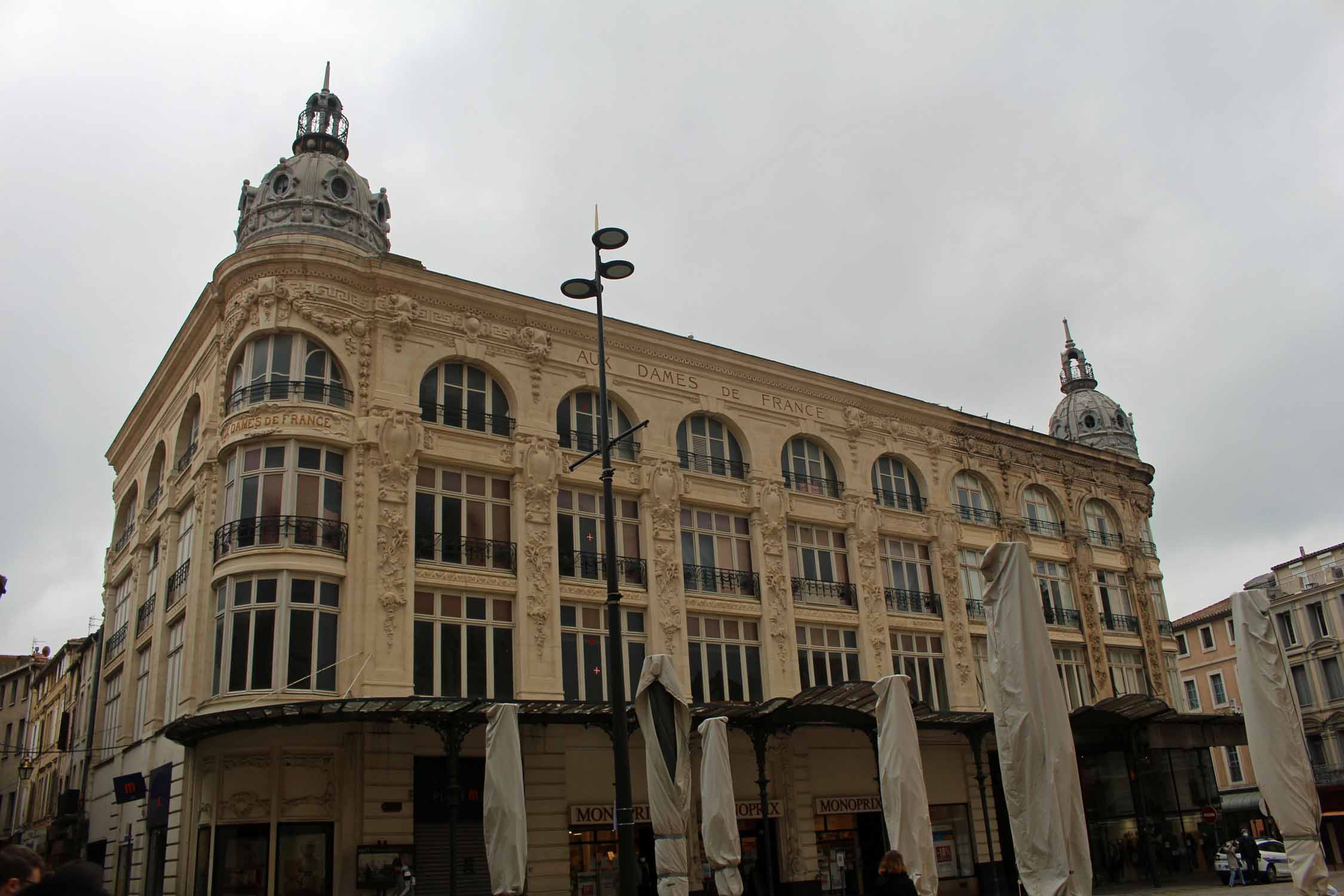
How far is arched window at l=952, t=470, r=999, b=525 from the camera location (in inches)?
1533

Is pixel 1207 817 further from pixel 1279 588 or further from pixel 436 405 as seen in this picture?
pixel 436 405

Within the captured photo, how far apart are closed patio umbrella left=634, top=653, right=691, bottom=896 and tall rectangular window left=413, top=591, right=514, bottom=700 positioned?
9.21m

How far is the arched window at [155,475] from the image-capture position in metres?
34.3

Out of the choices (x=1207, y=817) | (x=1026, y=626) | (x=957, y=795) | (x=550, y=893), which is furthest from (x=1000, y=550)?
(x=1207, y=817)

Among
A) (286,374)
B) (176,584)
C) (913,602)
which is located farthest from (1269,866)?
(176,584)

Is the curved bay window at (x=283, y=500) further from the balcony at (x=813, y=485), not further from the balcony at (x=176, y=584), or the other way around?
the balcony at (x=813, y=485)

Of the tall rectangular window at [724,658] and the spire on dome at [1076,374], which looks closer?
the tall rectangular window at [724,658]

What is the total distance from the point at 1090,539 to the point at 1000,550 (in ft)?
110

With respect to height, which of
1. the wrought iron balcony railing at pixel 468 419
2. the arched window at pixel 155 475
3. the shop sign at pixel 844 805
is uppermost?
the arched window at pixel 155 475

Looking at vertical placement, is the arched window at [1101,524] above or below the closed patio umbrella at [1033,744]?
above

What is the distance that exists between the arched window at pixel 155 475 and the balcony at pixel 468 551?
12.4 metres

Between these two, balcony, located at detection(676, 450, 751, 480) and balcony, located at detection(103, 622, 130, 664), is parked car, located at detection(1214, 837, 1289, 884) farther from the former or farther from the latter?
balcony, located at detection(103, 622, 130, 664)

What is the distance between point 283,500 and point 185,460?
303 inches

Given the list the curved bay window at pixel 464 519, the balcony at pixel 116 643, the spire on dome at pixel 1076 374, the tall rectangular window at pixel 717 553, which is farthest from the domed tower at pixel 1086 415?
the balcony at pixel 116 643
